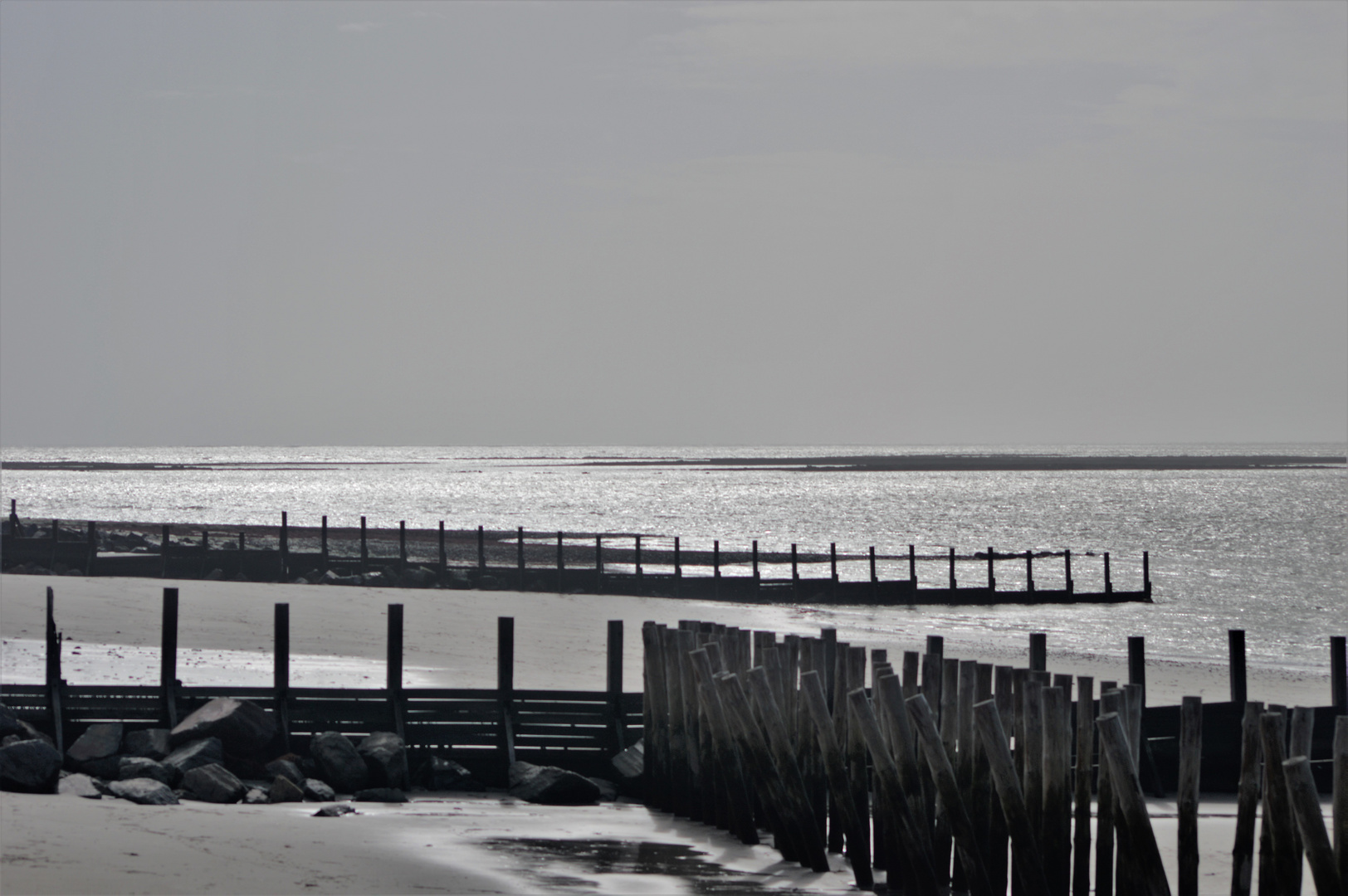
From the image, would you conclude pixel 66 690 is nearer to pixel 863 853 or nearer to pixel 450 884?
pixel 450 884

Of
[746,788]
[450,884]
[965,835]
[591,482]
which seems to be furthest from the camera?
[591,482]

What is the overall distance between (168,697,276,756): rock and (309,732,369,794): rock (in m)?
0.54

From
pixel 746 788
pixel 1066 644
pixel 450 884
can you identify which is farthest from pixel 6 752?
pixel 1066 644

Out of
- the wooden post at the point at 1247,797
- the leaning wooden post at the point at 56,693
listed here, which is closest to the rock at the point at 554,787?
the leaning wooden post at the point at 56,693

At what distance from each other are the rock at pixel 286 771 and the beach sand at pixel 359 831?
689 mm

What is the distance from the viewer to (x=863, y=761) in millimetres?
10531

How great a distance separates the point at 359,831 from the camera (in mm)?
11469

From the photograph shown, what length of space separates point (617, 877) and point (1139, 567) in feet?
189

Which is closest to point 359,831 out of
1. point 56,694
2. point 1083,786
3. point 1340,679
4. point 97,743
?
point 97,743

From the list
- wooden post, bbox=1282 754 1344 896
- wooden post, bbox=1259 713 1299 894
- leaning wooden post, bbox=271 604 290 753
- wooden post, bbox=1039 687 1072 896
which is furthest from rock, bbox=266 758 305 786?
wooden post, bbox=1282 754 1344 896

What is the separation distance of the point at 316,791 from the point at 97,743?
2.25 metres

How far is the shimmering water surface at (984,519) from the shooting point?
41969mm

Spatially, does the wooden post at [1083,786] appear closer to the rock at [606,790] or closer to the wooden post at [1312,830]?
the wooden post at [1312,830]

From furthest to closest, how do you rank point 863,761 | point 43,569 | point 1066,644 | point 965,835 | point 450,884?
point 43,569
point 1066,644
point 863,761
point 450,884
point 965,835
